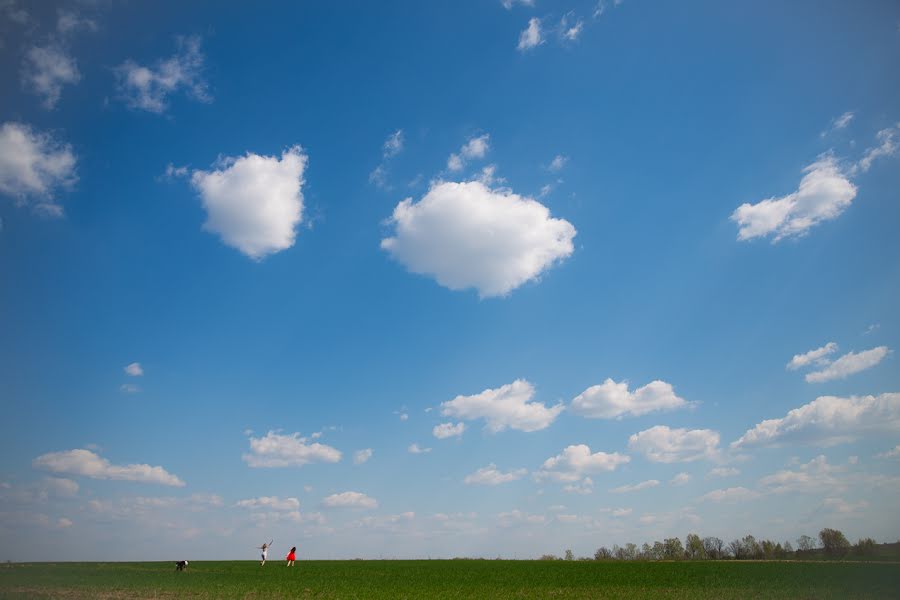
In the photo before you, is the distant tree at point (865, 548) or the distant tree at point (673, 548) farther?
the distant tree at point (673, 548)

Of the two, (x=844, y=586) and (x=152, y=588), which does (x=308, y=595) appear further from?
(x=844, y=586)

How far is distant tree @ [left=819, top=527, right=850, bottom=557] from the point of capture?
107 m

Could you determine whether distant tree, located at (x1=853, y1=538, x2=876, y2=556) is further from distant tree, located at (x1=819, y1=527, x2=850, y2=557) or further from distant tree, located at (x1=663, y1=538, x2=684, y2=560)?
distant tree, located at (x1=663, y1=538, x2=684, y2=560)

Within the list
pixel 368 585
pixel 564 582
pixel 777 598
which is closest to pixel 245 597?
pixel 368 585

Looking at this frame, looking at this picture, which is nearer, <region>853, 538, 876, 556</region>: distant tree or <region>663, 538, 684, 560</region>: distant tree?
<region>853, 538, 876, 556</region>: distant tree

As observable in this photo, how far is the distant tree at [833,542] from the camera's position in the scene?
351ft

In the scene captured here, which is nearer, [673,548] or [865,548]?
[865,548]

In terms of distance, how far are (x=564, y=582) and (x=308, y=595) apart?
65.1ft

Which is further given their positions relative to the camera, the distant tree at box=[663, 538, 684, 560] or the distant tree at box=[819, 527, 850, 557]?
the distant tree at box=[663, 538, 684, 560]

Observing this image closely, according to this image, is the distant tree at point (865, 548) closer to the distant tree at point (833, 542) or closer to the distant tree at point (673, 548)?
the distant tree at point (833, 542)

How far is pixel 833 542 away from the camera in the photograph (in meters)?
112

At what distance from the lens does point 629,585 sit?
3469cm

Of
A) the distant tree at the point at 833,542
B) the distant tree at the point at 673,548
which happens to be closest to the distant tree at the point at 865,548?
the distant tree at the point at 833,542

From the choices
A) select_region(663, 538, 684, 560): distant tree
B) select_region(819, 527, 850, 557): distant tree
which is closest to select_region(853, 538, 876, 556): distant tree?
select_region(819, 527, 850, 557): distant tree
